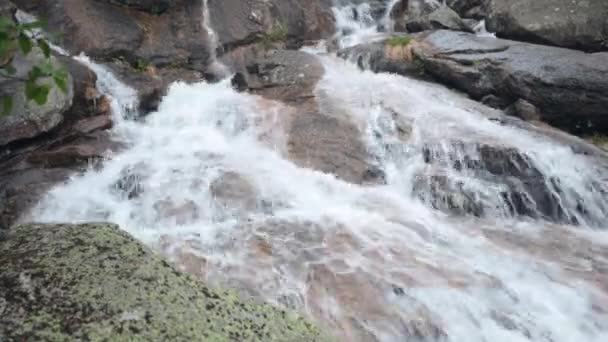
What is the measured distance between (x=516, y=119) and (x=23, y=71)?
25.6 feet

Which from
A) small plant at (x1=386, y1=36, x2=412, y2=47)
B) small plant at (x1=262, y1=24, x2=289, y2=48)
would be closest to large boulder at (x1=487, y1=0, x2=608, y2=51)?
small plant at (x1=386, y1=36, x2=412, y2=47)

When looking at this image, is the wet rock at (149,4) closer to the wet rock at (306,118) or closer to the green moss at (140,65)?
the green moss at (140,65)

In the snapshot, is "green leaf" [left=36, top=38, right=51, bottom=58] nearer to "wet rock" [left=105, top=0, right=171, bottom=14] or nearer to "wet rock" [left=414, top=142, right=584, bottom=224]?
"wet rock" [left=414, top=142, right=584, bottom=224]

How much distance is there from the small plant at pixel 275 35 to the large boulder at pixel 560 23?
501cm

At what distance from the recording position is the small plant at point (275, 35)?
12695 millimetres

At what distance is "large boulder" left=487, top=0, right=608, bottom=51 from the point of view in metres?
11.0

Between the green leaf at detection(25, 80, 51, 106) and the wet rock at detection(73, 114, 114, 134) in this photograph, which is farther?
the wet rock at detection(73, 114, 114, 134)

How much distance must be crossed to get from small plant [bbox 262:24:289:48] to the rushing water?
298 centimetres

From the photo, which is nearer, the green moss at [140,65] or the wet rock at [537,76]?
the wet rock at [537,76]

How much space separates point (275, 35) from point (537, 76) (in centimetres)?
610

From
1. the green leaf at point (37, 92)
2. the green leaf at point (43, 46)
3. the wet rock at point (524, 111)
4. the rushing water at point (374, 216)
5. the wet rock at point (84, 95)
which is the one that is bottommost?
the rushing water at point (374, 216)

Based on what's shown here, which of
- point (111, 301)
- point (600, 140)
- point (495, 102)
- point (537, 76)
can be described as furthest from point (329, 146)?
point (111, 301)

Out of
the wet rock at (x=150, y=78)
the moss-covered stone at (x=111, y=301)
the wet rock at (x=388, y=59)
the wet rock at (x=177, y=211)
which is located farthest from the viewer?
the wet rock at (x=388, y=59)

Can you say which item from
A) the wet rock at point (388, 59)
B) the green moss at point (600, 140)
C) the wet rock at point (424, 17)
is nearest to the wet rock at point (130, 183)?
the wet rock at point (388, 59)
